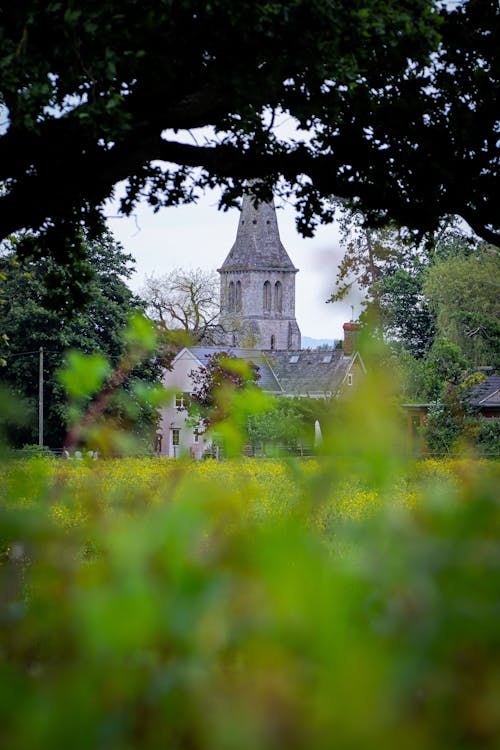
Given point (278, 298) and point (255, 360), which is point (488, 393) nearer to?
point (255, 360)

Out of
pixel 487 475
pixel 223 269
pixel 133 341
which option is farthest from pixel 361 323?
pixel 223 269

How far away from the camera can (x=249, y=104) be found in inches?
490

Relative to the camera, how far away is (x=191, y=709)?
1104 mm

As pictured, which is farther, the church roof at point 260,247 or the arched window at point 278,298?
the arched window at point 278,298

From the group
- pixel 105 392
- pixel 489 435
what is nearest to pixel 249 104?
pixel 105 392

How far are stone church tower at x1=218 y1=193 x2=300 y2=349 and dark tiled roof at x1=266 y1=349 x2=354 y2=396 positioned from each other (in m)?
54.0

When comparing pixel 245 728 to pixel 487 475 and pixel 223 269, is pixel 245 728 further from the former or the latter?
pixel 223 269

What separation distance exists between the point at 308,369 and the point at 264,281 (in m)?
59.8

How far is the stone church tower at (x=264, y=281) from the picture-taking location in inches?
5384

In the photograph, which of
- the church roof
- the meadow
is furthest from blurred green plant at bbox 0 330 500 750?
the church roof

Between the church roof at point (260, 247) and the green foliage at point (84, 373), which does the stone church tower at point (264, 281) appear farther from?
the green foliage at point (84, 373)

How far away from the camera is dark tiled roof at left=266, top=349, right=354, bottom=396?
7725 cm

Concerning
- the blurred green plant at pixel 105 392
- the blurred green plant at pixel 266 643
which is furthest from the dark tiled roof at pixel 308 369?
the blurred green plant at pixel 266 643

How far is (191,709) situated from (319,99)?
40.7 ft
